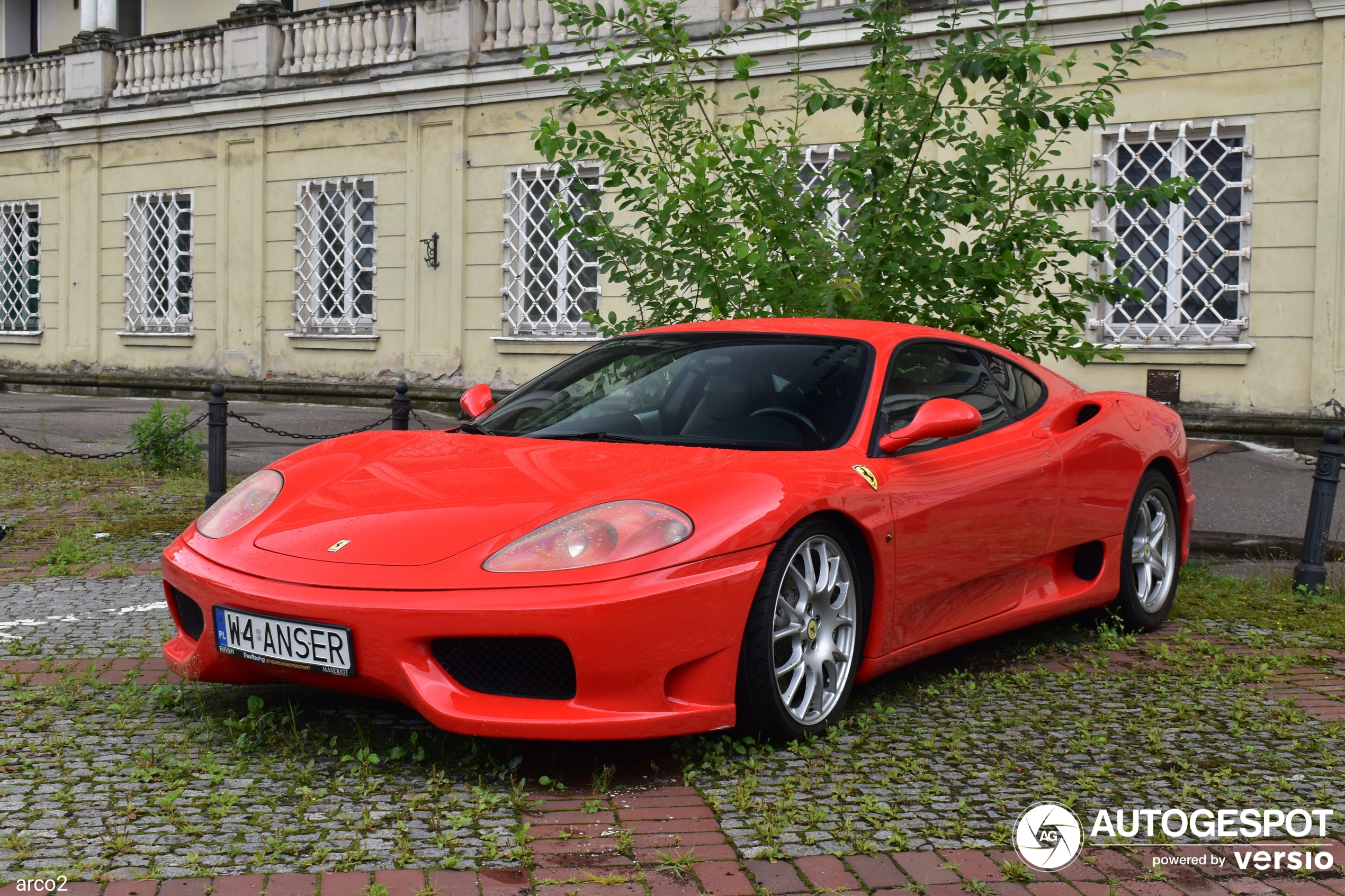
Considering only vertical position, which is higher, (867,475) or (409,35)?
(409,35)

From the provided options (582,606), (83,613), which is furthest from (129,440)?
(582,606)

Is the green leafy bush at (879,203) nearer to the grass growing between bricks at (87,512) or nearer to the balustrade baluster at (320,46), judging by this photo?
the grass growing between bricks at (87,512)

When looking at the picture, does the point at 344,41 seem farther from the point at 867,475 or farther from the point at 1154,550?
the point at 867,475

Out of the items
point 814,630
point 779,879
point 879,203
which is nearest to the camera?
point 779,879

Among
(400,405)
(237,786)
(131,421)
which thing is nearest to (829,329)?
(237,786)

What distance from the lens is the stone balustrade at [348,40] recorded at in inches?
688

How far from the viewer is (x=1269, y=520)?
8.88 m

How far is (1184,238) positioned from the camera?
1248cm

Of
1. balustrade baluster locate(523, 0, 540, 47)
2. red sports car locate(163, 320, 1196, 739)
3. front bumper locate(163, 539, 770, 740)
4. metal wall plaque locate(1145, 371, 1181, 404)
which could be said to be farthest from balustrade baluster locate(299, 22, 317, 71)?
front bumper locate(163, 539, 770, 740)

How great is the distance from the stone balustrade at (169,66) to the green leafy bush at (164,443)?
392 inches

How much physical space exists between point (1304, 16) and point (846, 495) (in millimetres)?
10307

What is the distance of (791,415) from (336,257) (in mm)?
14859

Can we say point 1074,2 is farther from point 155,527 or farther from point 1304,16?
point 155,527

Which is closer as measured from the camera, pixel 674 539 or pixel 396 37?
pixel 674 539
